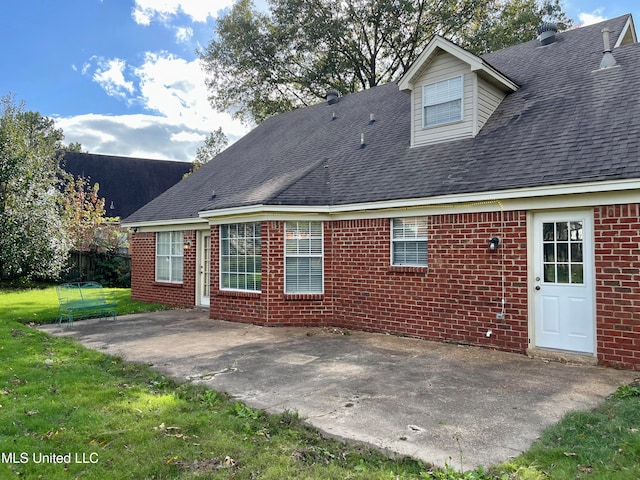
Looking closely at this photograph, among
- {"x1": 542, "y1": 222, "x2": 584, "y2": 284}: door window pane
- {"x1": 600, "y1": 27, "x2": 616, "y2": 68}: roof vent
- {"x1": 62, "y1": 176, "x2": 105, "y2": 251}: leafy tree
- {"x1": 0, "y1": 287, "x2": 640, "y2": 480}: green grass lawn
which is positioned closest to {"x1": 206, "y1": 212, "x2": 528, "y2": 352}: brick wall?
{"x1": 542, "y1": 222, "x2": 584, "y2": 284}: door window pane

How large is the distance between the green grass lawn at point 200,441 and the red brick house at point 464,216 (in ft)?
7.01

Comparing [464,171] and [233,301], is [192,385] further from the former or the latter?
[464,171]

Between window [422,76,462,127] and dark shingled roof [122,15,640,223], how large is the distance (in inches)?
25.6

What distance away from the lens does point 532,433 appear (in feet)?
13.9

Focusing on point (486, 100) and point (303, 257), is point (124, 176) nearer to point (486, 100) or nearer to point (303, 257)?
point (303, 257)

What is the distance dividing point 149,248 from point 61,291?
14.0 ft

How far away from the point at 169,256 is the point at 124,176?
2311 centimetres

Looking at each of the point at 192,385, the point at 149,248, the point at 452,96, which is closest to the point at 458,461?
the point at 192,385

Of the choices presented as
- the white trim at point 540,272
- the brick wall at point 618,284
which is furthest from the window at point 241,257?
the brick wall at point 618,284

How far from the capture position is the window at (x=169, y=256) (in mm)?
14469

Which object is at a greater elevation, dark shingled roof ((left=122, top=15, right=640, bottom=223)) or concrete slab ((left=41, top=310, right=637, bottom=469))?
dark shingled roof ((left=122, top=15, right=640, bottom=223))

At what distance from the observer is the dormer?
378 inches

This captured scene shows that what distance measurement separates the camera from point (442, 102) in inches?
399

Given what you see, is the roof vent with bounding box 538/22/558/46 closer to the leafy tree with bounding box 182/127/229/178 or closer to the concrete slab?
the concrete slab
